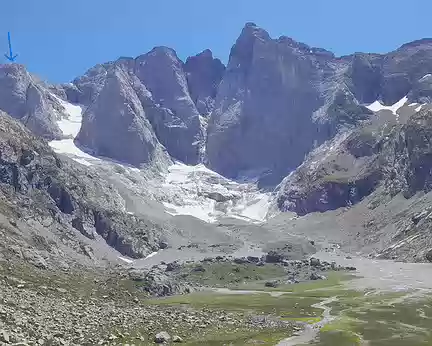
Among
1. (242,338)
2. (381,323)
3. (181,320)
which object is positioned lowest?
(381,323)

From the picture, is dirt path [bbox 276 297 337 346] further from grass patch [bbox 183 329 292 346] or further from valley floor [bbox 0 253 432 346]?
grass patch [bbox 183 329 292 346]

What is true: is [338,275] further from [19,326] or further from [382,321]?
[19,326]

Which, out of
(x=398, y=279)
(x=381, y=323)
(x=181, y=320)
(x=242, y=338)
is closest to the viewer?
(x=242, y=338)

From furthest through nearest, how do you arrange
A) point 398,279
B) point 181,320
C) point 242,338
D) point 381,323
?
point 398,279
point 381,323
point 181,320
point 242,338

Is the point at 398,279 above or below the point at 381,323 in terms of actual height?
above

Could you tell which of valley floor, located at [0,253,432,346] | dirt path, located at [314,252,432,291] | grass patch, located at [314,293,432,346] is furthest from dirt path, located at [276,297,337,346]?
dirt path, located at [314,252,432,291]

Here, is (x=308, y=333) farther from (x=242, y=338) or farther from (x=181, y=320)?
(x=181, y=320)

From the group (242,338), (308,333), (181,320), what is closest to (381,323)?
(308,333)

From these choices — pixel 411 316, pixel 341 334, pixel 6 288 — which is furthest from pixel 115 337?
pixel 411 316

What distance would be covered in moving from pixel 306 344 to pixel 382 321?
81.9 ft

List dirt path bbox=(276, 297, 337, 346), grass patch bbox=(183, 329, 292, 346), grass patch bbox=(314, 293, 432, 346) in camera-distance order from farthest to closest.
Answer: grass patch bbox=(314, 293, 432, 346)
dirt path bbox=(276, 297, 337, 346)
grass patch bbox=(183, 329, 292, 346)

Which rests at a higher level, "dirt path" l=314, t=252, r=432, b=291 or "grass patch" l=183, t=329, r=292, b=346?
"dirt path" l=314, t=252, r=432, b=291

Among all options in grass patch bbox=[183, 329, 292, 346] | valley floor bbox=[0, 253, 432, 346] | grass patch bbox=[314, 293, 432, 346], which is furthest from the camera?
grass patch bbox=[314, 293, 432, 346]

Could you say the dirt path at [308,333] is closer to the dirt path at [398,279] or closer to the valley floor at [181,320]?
the valley floor at [181,320]
